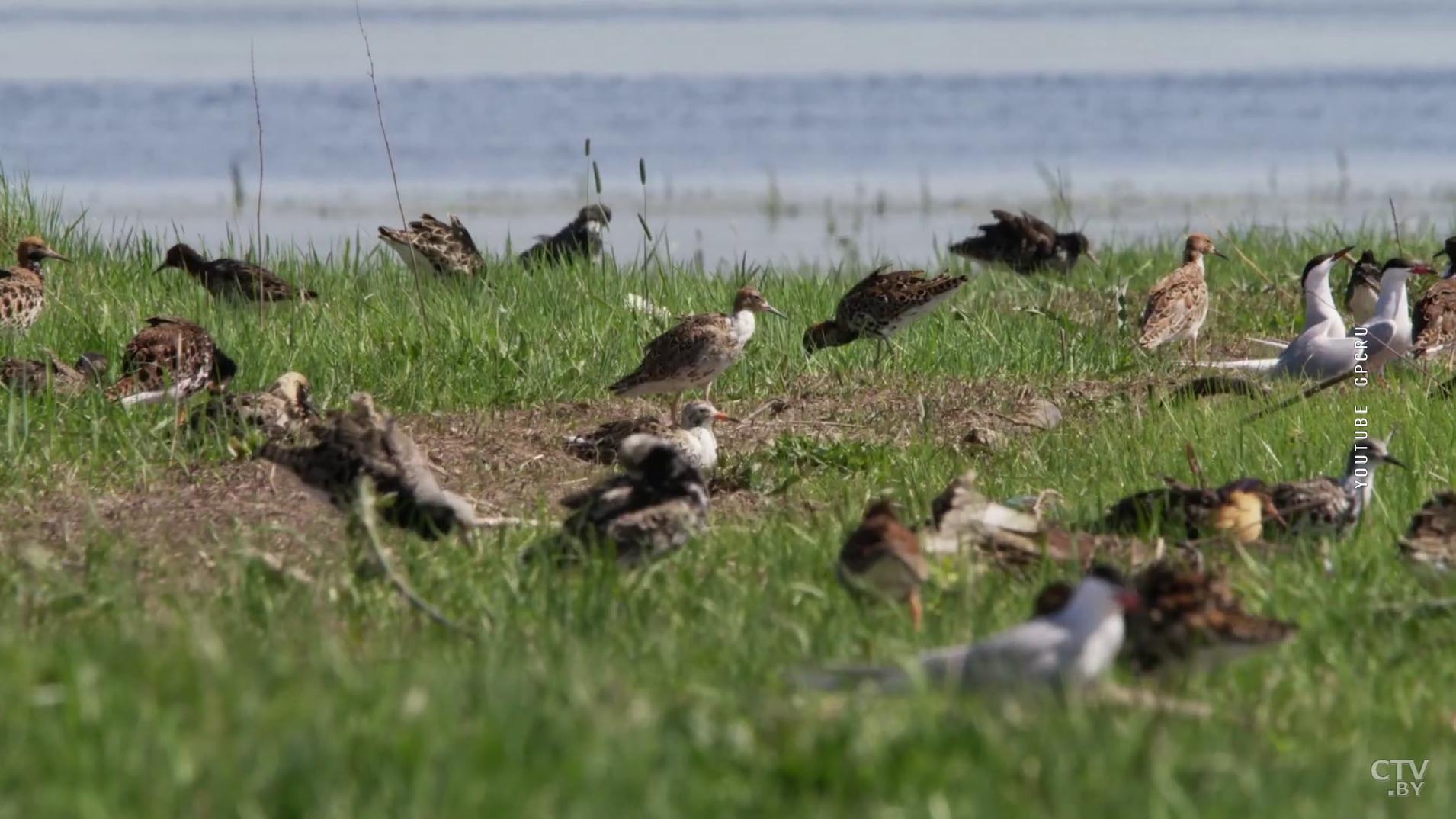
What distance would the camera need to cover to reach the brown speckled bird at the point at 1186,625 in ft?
16.3

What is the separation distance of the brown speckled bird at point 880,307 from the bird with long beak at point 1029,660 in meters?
6.52

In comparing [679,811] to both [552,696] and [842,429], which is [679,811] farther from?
[842,429]

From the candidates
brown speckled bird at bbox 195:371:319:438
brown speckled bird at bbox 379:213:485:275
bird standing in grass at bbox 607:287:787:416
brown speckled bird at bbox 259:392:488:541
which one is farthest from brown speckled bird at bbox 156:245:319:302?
brown speckled bird at bbox 259:392:488:541

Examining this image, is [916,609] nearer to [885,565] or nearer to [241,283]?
[885,565]

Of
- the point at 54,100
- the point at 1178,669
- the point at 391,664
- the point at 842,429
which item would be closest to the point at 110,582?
the point at 391,664

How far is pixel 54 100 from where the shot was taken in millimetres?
32344

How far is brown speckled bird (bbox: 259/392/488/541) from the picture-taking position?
6.87 meters

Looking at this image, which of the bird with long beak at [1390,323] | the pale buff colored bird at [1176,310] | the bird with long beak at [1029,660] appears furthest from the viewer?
the pale buff colored bird at [1176,310]

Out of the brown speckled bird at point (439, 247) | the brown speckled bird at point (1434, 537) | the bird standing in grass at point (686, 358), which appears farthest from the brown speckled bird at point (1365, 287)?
the brown speckled bird at point (1434, 537)

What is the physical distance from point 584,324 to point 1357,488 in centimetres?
531

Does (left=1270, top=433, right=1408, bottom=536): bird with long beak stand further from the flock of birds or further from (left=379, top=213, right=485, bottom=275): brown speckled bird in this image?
(left=379, top=213, right=485, bottom=275): brown speckled bird

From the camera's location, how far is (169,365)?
30.4 ft

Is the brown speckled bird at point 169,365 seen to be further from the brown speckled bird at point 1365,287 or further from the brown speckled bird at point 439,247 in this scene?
the brown speckled bird at point 1365,287

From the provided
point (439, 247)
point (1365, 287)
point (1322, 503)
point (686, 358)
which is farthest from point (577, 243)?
point (1322, 503)
